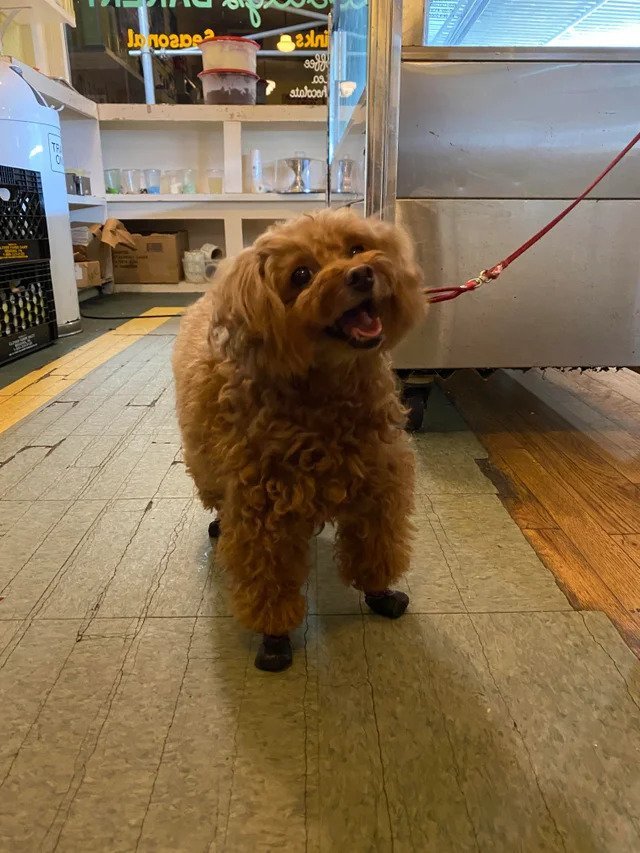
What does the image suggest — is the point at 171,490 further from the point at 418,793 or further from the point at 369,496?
the point at 418,793

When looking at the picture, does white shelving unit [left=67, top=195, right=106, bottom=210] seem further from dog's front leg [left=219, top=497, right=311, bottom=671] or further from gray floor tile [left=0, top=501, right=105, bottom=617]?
dog's front leg [left=219, top=497, right=311, bottom=671]

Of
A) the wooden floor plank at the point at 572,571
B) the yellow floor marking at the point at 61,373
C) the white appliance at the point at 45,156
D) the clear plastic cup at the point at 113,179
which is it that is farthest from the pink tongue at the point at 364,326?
the clear plastic cup at the point at 113,179

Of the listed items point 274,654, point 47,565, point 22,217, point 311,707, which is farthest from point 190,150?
point 311,707

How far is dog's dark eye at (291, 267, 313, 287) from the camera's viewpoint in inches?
34.1

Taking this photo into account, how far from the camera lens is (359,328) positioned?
0.87 meters

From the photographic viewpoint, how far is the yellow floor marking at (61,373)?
7.44 ft

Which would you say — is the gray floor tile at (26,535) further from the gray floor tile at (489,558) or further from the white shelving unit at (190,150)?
the white shelving unit at (190,150)

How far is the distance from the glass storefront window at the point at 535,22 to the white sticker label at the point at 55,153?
2.22 meters

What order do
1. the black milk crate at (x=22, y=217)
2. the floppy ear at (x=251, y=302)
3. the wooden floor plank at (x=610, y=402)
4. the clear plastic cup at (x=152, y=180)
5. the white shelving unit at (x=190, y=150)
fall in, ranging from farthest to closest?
the clear plastic cup at (x=152, y=180) < the white shelving unit at (x=190, y=150) < the black milk crate at (x=22, y=217) < the wooden floor plank at (x=610, y=402) < the floppy ear at (x=251, y=302)

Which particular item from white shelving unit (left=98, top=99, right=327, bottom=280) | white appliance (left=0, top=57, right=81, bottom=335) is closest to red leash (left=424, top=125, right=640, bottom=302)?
white appliance (left=0, top=57, right=81, bottom=335)

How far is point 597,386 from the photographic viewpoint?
98.7 inches

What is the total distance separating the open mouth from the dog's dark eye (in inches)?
2.9

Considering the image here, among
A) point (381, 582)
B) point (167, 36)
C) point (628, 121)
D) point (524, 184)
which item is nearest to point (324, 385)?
point (381, 582)

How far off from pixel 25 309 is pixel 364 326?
2649mm
